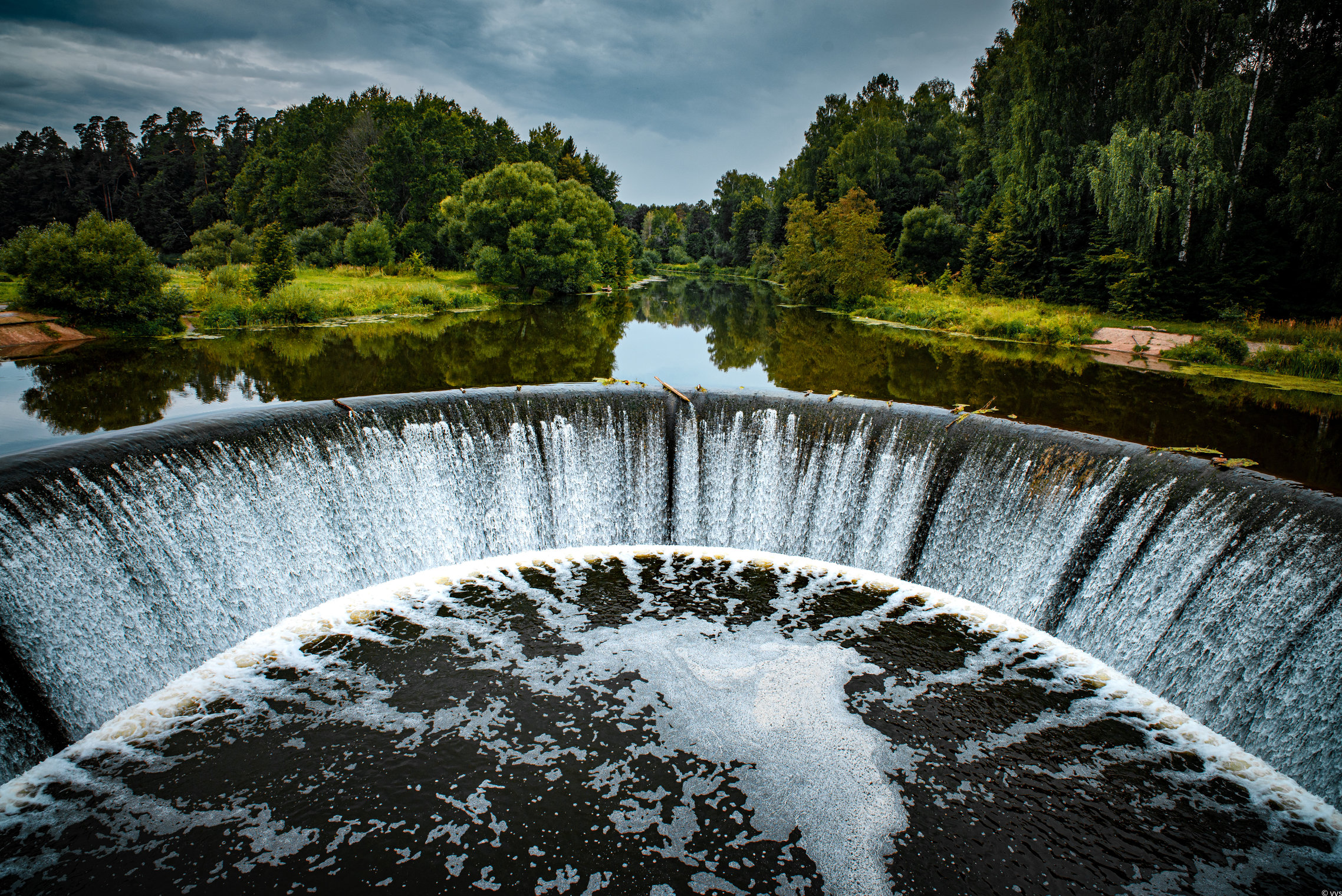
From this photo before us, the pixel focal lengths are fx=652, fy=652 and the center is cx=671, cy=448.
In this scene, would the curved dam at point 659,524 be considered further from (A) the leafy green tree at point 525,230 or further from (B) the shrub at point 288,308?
(A) the leafy green tree at point 525,230

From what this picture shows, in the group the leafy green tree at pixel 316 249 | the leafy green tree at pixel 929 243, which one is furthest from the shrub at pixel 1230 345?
the leafy green tree at pixel 316 249

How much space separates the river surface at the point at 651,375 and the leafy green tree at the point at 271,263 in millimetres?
3181

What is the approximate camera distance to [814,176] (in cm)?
6203

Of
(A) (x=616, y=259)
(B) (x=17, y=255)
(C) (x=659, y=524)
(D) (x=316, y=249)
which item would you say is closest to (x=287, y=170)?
(D) (x=316, y=249)

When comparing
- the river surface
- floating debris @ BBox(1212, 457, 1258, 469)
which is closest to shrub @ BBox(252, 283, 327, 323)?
the river surface

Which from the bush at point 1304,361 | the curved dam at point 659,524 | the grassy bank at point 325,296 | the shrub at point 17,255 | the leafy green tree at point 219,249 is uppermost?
the leafy green tree at point 219,249

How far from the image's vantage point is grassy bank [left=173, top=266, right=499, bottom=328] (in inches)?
872

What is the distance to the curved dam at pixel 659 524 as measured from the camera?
239 inches

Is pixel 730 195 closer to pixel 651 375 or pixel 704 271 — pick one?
pixel 704 271

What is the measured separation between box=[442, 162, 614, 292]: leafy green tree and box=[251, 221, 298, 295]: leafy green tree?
37.7 feet

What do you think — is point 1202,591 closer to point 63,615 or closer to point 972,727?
point 972,727

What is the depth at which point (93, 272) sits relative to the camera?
1738cm

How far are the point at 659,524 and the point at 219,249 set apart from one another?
37.1 meters

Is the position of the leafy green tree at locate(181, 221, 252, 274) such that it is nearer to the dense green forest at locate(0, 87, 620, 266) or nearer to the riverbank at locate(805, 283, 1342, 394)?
the dense green forest at locate(0, 87, 620, 266)
